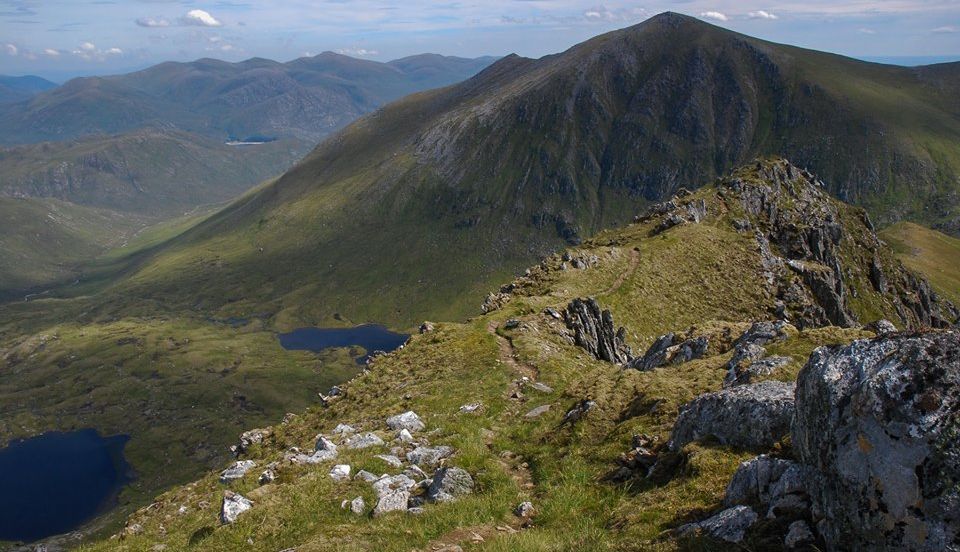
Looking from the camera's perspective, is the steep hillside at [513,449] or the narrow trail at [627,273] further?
the narrow trail at [627,273]

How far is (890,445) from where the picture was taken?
977 cm

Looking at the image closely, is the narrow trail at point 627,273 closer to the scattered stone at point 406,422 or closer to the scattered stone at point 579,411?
the scattered stone at point 406,422

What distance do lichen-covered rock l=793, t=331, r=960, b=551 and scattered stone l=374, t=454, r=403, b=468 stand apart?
1549 cm

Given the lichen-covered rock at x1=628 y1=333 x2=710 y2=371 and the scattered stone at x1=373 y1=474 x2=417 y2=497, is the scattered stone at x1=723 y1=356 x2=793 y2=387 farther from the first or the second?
the scattered stone at x1=373 y1=474 x2=417 y2=497

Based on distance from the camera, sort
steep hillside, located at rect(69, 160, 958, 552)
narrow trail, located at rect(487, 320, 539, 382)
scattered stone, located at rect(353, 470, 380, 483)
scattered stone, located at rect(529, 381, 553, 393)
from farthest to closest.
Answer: narrow trail, located at rect(487, 320, 539, 382) → scattered stone, located at rect(529, 381, 553, 393) → scattered stone, located at rect(353, 470, 380, 483) → steep hillside, located at rect(69, 160, 958, 552)

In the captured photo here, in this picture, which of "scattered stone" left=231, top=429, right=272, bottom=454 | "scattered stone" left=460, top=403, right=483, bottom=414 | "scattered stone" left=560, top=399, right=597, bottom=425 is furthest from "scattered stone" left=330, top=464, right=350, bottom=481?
"scattered stone" left=231, top=429, right=272, bottom=454

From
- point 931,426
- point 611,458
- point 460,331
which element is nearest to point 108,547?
point 611,458

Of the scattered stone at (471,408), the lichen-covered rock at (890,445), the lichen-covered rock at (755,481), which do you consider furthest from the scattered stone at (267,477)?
the lichen-covered rock at (890,445)

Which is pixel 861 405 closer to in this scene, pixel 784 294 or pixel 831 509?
pixel 831 509

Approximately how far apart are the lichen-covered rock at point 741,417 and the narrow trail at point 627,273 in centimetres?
5306

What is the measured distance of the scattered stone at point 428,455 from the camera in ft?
73.2

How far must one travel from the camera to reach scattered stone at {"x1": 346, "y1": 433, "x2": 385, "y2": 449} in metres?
25.4

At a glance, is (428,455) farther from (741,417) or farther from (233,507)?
(741,417)

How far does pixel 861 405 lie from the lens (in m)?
10.4
